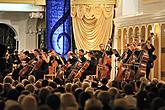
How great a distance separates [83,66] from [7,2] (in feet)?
20.5

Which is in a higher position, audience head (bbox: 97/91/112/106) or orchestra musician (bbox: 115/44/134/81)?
orchestra musician (bbox: 115/44/134/81)

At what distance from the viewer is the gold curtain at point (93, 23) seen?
1867 centimetres

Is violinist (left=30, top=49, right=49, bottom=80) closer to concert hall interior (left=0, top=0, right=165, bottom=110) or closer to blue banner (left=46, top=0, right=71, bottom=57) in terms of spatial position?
concert hall interior (left=0, top=0, right=165, bottom=110)

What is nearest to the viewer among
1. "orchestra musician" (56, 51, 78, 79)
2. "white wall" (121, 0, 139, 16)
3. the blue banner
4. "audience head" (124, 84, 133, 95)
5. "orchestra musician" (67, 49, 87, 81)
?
"audience head" (124, 84, 133, 95)

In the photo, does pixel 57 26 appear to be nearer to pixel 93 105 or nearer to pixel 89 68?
pixel 89 68

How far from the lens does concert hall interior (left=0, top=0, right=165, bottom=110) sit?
11.3 m

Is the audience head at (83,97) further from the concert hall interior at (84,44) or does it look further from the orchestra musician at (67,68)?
the orchestra musician at (67,68)

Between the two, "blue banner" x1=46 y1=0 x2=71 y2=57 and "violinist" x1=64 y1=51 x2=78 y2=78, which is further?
"blue banner" x1=46 y1=0 x2=71 y2=57

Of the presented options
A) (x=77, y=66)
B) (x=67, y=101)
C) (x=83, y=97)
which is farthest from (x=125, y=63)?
(x=67, y=101)

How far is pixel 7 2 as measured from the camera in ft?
63.9

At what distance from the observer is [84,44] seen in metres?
18.9

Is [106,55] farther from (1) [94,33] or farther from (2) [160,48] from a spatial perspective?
(1) [94,33]

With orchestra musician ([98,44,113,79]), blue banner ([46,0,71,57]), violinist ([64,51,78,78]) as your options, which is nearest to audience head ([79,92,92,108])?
orchestra musician ([98,44,113,79])

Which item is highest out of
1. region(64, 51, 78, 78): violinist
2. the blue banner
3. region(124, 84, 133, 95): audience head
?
the blue banner
